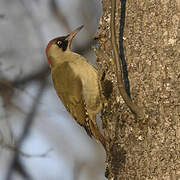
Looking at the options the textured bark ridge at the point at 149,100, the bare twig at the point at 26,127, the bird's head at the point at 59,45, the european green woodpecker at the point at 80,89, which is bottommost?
the bare twig at the point at 26,127

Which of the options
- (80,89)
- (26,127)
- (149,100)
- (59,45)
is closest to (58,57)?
(59,45)

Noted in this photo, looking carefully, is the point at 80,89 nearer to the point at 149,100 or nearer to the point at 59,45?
the point at 59,45

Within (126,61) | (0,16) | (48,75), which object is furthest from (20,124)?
(126,61)

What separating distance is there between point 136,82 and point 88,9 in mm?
3944

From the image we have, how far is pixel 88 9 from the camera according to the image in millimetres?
6762

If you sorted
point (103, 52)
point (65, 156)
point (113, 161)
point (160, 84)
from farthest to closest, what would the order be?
point (65, 156) → point (103, 52) → point (113, 161) → point (160, 84)

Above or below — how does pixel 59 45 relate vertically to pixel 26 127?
above

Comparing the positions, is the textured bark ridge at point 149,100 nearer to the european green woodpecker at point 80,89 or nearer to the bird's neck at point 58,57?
the european green woodpecker at point 80,89

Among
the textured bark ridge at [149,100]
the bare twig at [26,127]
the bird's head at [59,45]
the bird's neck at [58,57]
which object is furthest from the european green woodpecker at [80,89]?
the bare twig at [26,127]

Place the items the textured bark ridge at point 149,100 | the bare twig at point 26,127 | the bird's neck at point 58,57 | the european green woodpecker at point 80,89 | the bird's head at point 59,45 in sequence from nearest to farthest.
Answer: the textured bark ridge at point 149,100, the european green woodpecker at point 80,89, the bird's neck at point 58,57, the bird's head at point 59,45, the bare twig at point 26,127

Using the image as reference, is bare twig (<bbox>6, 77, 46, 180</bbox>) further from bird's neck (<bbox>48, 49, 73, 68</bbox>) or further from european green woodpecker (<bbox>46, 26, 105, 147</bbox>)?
european green woodpecker (<bbox>46, 26, 105, 147</bbox>)

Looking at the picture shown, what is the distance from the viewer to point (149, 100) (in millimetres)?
2887

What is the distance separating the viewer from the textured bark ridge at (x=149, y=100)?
2.76 m

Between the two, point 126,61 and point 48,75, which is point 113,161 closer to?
point 126,61
